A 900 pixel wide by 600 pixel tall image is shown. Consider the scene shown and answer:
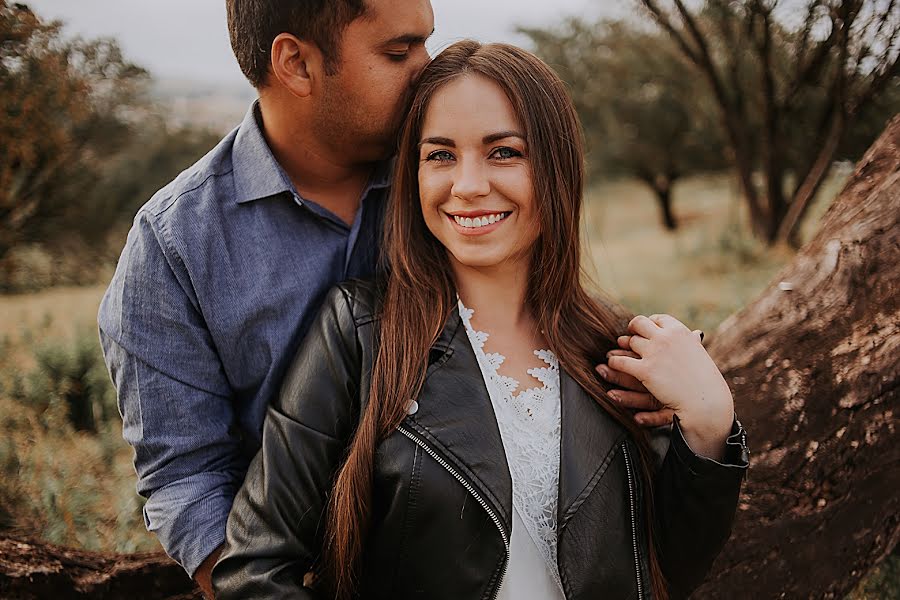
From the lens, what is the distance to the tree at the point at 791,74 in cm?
582

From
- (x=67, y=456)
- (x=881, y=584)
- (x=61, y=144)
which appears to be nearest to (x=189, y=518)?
(x=881, y=584)

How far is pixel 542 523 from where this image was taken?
1.85m

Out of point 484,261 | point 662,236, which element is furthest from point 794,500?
point 662,236

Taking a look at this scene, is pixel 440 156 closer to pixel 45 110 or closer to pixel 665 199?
pixel 45 110

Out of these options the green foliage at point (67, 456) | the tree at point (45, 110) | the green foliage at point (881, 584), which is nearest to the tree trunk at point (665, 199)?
the tree at point (45, 110)

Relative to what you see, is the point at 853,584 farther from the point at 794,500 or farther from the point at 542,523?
the point at 542,523

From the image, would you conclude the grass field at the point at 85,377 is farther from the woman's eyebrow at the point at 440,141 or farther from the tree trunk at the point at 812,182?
the woman's eyebrow at the point at 440,141

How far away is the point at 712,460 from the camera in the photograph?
1.79 meters

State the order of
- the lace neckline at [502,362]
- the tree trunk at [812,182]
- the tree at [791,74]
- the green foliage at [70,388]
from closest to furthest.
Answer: the lace neckline at [502,362] < the green foliage at [70,388] < the tree at [791,74] < the tree trunk at [812,182]

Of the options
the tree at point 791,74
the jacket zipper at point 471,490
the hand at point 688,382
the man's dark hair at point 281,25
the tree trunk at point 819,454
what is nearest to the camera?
the jacket zipper at point 471,490

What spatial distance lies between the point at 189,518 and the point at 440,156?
1.10m

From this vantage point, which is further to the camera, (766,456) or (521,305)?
(766,456)

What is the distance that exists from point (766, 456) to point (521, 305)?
93 centimetres

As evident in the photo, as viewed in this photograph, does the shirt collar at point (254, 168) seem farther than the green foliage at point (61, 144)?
No
